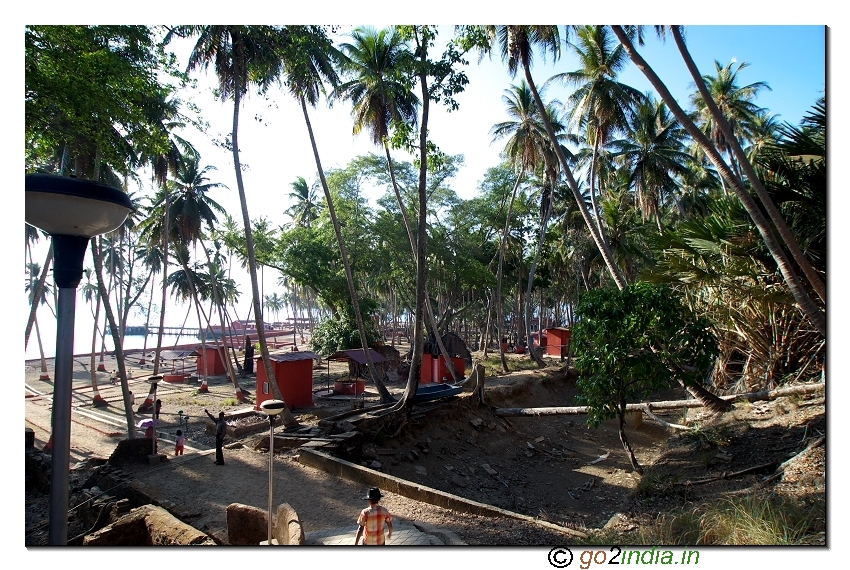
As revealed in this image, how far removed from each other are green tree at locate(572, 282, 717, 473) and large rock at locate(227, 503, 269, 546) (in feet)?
17.7

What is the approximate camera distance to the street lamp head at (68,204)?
315 cm

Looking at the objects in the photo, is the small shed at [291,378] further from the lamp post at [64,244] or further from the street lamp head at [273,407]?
the lamp post at [64,244]

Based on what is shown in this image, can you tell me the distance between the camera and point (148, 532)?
5.70 m

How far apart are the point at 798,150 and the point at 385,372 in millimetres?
19622

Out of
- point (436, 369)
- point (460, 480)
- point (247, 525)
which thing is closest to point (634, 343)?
point (460, 480)

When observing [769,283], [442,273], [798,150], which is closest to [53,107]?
[798,150]

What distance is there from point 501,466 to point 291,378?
7509 mm

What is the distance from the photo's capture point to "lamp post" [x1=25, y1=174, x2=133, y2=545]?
316 centimetres

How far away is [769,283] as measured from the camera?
7.59 m

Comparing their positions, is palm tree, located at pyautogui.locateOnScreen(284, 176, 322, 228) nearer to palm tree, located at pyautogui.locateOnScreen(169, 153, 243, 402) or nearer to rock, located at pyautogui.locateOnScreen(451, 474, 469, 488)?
palm tree, located at pyautogui.locateOnScreen(169, 153, 243, 402)

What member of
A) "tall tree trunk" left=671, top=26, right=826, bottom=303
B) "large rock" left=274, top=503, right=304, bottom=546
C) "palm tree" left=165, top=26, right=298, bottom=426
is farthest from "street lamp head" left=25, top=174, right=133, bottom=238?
"palm tree" left=165, top=26, right=298, bottom=426

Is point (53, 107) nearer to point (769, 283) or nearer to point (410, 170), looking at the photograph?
point (769, 283)

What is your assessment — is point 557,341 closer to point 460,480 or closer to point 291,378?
point 291,378

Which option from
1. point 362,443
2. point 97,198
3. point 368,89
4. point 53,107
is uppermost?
point 368,89
